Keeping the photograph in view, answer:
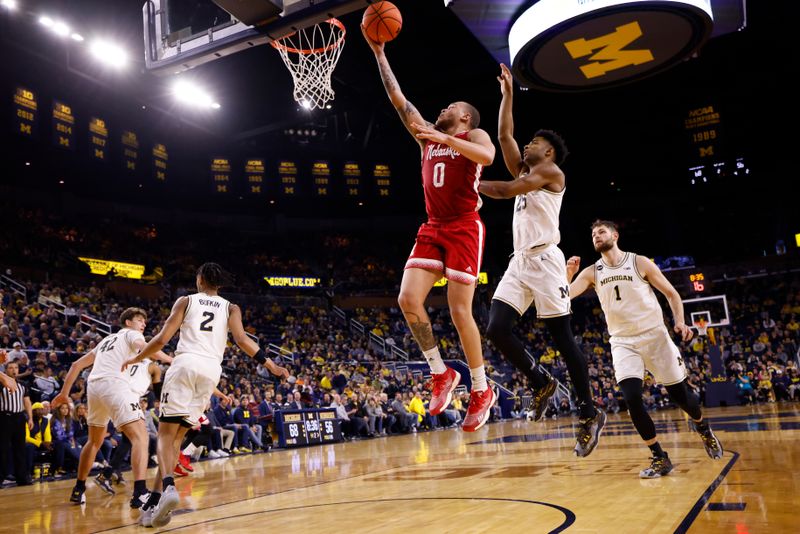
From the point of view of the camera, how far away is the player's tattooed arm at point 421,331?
13.5 ft

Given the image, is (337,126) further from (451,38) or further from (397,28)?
(397,28)

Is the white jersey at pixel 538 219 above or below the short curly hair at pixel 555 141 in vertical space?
below

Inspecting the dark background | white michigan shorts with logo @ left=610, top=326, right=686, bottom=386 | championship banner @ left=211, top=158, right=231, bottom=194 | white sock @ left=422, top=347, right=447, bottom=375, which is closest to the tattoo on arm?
white sock @ left=422, top=347, right=447, bottom=375

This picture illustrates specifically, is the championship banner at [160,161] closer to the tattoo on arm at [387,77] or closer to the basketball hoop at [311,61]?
the basketball hoop at [311,61]

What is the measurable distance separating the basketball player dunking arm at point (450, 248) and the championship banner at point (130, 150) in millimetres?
25086

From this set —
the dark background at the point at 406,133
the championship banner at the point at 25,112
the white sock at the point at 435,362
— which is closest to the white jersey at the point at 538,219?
the white sock at the point at 435,362

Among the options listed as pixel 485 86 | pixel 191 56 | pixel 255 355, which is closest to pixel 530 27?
pixel 191 56

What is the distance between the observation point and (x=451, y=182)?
4.24 meters

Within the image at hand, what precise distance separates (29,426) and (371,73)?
1541 centimetres

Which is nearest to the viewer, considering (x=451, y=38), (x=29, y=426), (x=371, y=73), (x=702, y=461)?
(x=702, y=461)

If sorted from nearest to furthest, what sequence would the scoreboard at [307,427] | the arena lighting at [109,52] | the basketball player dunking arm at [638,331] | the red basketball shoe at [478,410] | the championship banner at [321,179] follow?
1. the red basketball shoe at [478,410]
2. the basketball player dunking arm at [638,331]
3. the scoreboard at [307,427]
4. the arena lighting at [109,52]
5. the championship banner at [321,179]

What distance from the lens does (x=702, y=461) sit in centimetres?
705

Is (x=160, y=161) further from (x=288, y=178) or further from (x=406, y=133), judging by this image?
(x=406, y=133)

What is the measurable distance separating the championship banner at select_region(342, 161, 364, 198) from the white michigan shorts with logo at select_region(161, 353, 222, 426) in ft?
96.4
